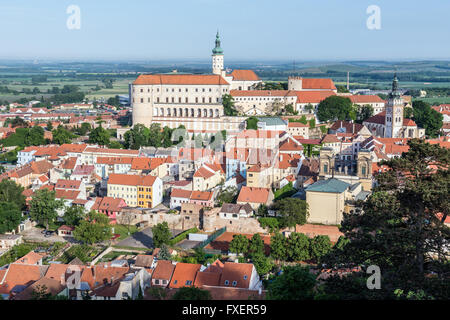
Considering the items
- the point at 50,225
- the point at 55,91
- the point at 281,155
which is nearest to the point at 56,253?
the point at 50,225

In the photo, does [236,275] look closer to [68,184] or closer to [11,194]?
[68,184]

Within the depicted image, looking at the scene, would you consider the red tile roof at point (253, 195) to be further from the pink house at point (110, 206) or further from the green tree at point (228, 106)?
the green tree at point (228, 106)

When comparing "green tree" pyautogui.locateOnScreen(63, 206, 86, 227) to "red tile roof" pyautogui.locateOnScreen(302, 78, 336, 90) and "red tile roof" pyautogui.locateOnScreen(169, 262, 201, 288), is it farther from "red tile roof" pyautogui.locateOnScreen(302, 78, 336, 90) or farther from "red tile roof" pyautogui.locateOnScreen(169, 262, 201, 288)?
"red tile roof" pyautogui.locateOnScreen(302, 78, 336, 90)

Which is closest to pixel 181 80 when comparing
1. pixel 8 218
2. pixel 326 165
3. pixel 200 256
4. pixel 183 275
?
pixel 326 165

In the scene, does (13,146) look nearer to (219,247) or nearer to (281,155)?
(281,155)

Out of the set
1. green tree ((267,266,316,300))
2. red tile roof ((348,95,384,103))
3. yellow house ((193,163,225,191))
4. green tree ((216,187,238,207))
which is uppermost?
red tile roof ((348,95,384,103))

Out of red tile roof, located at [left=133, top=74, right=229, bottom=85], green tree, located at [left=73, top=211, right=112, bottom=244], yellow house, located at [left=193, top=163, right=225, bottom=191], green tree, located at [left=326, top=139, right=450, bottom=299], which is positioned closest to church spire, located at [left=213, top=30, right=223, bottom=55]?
red tile roof, located at [left=133, top=74, right=229, bottom=85]
